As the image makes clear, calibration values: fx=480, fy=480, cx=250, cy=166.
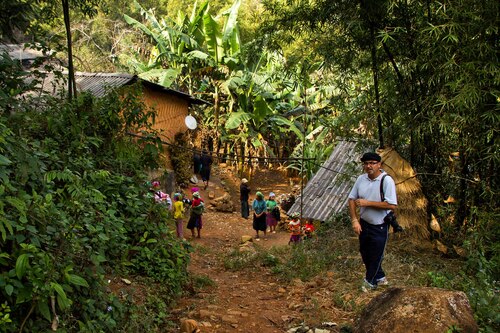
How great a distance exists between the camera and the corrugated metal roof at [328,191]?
11125 mm

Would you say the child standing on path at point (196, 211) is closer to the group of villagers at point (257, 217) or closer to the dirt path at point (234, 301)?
the group of villagers at point (257, 217)

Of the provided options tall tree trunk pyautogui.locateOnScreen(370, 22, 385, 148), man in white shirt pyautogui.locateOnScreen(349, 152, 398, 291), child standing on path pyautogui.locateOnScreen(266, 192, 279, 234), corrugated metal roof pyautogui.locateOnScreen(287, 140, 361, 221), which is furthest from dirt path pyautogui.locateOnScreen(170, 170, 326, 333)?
child standing on path pyautogui.locateOnScreen(266, 192, 279, 234)

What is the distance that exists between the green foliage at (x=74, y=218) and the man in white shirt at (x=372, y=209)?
89.4 inches

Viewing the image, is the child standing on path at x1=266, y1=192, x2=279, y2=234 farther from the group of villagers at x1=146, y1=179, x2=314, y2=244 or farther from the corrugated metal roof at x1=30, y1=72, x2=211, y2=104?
the corrugated metal roof at x1=30, y1=72, x2=211, y2=104

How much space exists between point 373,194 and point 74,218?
8.92ft

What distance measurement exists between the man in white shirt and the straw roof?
1.96m

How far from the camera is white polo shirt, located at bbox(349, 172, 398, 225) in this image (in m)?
4.55

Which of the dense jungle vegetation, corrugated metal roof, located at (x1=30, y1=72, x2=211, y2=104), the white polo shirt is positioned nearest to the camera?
the dense jungle vegetation

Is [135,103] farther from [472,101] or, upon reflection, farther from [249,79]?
[249,79]

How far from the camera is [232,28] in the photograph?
15359 mm

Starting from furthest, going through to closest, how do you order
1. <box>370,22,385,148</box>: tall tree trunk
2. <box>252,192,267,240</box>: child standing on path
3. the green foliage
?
<box>252,192,267,240</box>: child standing on path
<box>370,22,385,148</box>: tall tree trunk
the green foliage

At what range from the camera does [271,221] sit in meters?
13.8

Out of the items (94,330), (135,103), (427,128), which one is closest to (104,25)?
(135,103)

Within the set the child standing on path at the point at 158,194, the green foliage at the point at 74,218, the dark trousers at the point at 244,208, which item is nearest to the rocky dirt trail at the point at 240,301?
the green foliage at the point at 74,218
